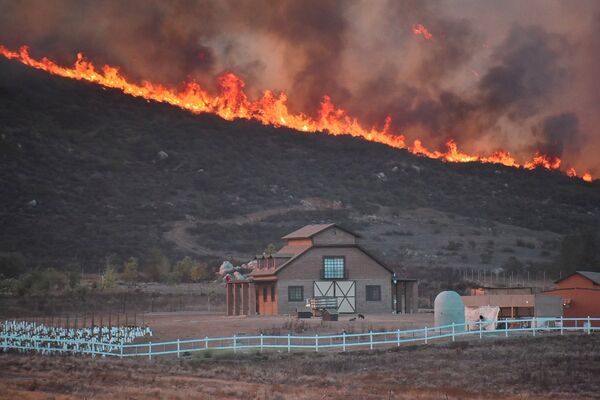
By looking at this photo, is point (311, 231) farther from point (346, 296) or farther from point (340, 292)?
point (346, 296)

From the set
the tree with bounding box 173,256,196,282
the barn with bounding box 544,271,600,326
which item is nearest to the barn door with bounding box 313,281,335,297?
the barn with bounding box 544,271,600,326

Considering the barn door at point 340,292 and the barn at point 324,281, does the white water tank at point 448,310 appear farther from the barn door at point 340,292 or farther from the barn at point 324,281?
the barn door at point 340,292

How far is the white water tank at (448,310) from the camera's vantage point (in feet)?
185

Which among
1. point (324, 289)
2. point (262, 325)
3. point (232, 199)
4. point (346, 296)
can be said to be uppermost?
point (232, 199)

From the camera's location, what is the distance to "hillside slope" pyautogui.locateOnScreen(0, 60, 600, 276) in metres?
129

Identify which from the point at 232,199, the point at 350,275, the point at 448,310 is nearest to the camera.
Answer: the point at 448,310

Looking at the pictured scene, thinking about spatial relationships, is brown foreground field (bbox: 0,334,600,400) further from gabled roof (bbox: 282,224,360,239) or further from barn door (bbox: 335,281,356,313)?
gabled roof (bbox: 282,224,360,239)

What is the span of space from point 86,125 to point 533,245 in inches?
3645

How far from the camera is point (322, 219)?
146250 mm

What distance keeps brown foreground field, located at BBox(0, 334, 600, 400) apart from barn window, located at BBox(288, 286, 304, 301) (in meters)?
24.1

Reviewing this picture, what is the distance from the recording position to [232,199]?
162250mm

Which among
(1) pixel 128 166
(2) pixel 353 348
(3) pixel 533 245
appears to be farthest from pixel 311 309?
(1) pixel 128 166

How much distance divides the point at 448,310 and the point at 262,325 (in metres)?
11.5

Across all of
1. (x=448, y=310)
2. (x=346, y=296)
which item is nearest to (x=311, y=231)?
(x=346, y=296)
